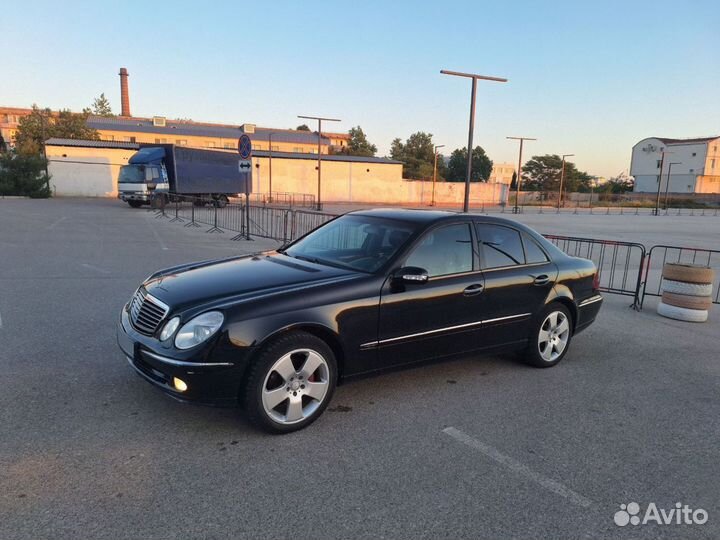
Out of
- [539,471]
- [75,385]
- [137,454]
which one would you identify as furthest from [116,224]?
[539,471]

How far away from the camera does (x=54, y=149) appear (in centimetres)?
4150

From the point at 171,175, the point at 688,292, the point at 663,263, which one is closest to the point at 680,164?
the point at 171,175

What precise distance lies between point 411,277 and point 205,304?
1531 mm

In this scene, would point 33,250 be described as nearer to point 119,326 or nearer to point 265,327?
point 119,326

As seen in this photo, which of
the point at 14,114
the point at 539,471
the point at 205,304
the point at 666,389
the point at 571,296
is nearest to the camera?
the point at 539,471

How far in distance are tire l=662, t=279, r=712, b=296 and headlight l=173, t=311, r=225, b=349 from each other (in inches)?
262

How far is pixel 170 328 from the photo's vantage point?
11.4 feet

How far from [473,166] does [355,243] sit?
95491mm

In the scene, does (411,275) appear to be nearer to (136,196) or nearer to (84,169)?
(136,196)

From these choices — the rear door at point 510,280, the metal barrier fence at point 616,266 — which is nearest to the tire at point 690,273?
the metal barrier fence at point 616,266

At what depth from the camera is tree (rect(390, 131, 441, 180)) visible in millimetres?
93463

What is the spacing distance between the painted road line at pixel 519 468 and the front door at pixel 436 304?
726mm

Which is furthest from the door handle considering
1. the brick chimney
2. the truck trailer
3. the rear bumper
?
the brick chimney

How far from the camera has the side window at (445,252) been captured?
13.9 ft
